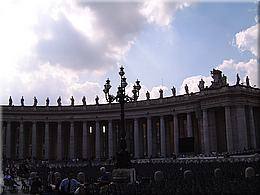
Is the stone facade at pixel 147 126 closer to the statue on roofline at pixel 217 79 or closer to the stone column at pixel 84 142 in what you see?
the stone column at pixel 84 142

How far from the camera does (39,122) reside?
84250 mm

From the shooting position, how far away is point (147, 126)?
260ft

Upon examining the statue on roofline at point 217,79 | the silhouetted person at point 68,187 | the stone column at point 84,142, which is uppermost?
the statue on roofline at point 217,79

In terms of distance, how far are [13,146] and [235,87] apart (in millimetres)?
52642

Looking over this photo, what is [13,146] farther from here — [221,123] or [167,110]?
[221,123]

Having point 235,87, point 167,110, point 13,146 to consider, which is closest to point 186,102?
point 167,110

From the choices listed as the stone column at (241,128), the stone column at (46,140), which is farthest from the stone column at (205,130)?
the stone column at (46,140)

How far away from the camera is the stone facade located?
221 feet

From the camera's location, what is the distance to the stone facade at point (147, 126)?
221 ft

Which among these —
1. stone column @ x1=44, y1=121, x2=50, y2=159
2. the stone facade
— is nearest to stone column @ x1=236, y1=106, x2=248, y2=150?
the stone facade

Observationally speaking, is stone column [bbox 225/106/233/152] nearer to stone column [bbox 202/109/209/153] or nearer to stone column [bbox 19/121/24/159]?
stone column [bbox 202/109/209/153]

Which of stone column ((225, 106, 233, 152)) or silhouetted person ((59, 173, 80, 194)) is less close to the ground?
stone column ((225, 106, 233, 152))

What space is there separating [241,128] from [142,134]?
24211mm

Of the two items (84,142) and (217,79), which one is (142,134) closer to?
(84,142)
